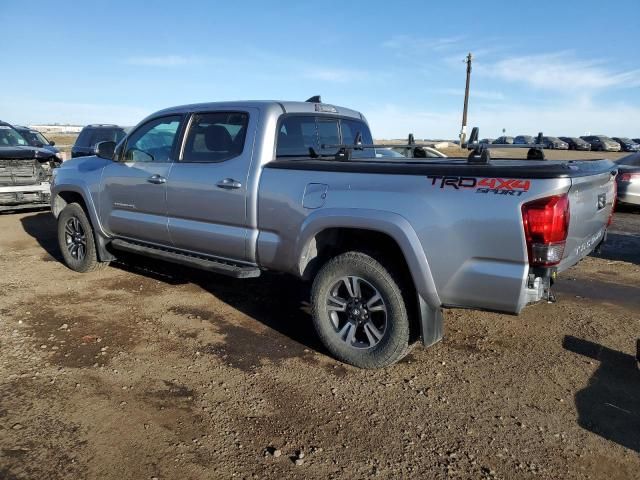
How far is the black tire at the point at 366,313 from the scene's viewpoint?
354cm

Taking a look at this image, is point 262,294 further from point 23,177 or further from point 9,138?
point 9,138

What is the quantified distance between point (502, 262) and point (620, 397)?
1.25 meters

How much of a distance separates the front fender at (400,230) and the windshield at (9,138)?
969 centimetres

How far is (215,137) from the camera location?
4.65m

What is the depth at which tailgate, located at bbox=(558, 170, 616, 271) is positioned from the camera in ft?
10.3

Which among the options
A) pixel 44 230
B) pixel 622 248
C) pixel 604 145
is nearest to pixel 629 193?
pixel 622 248

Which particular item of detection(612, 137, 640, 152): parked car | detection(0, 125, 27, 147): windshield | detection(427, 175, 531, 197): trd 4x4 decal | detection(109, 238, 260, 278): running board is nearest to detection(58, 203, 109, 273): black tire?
detection(109, 238, 260, 278): running board

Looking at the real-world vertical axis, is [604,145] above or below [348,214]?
below

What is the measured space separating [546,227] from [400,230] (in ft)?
2.84

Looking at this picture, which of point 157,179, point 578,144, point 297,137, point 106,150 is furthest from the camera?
point 578,144

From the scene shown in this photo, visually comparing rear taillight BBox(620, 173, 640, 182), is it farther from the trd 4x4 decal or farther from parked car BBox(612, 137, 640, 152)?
parked car BBox(612, 137, 640, 152)

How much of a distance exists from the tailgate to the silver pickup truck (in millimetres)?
17

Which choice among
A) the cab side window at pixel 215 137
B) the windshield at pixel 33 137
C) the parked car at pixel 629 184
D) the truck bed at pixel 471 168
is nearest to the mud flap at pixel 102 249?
the cab side window at pixel 215 137

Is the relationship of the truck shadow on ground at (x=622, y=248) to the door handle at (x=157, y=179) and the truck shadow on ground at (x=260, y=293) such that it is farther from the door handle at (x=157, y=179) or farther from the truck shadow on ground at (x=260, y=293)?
the door handle at (x=157, y=179)
